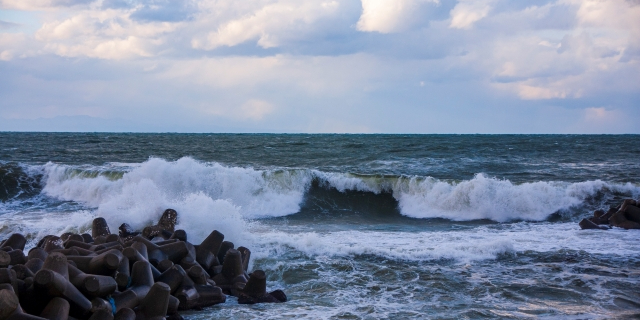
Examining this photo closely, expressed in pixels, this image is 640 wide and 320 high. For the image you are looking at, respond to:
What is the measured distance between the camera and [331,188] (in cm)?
2150

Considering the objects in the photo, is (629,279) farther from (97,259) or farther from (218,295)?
(97,259)

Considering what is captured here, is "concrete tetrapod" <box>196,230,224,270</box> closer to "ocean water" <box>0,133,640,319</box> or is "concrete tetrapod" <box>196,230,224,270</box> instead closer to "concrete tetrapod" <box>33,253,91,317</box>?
"ocean water" <box>0,133,640,319</box>

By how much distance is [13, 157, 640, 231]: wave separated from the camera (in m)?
18.3

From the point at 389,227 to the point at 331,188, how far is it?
6.15m

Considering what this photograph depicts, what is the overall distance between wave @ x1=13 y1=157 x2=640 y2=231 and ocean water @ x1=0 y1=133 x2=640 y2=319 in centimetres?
5

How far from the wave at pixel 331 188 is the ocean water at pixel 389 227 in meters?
0.05

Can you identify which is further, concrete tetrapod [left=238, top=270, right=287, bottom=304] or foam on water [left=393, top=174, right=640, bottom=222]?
foam on water [left=393, top=174, right=640, bottom=222]

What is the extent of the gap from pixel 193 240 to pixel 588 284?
658cm

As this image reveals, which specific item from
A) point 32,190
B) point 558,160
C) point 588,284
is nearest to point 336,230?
point 588,284

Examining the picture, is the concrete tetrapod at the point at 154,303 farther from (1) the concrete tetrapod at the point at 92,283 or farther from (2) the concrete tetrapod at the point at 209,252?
(2) the concrete tetrapod at the point at 209,252

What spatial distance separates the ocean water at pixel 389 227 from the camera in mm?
7984

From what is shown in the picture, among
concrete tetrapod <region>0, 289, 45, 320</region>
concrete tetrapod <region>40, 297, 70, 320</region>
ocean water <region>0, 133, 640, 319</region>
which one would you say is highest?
concrete tetrapod <region>0, 289, 45, 320</region>

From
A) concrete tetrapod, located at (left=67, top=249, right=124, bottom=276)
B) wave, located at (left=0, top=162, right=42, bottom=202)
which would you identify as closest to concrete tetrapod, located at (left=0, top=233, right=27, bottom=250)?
concrete tetrapod, located at (left=67, top=249, right=124, bottom=276)

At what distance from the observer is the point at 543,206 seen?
1830cm
